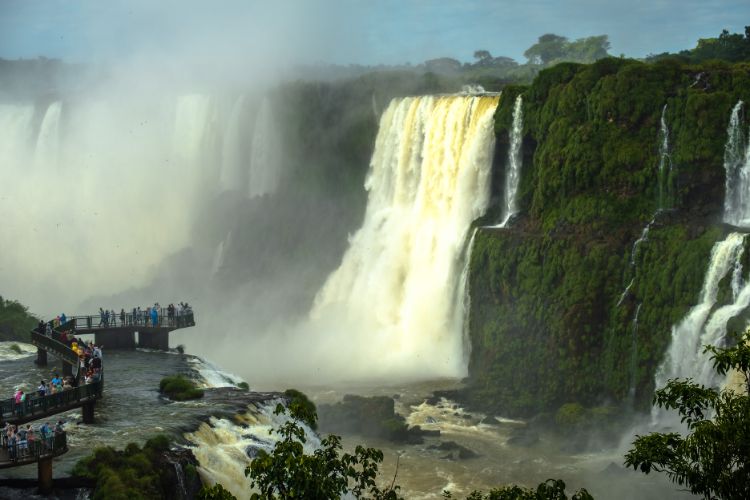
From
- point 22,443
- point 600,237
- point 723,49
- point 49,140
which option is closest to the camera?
point 22,443

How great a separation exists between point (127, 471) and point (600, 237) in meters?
23.7

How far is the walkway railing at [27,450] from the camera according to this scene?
21.3 metres

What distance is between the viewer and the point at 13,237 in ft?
231

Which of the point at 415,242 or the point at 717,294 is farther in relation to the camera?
the point at 415,242

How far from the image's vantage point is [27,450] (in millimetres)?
21438

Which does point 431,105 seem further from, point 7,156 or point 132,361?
point 7,156

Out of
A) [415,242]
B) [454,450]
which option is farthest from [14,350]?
[415,242]

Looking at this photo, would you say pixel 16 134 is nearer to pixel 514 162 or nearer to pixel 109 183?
pixel 109 183

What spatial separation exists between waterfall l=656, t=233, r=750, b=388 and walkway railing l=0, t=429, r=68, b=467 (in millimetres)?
21774

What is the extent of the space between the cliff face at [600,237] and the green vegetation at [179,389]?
43.7 ft

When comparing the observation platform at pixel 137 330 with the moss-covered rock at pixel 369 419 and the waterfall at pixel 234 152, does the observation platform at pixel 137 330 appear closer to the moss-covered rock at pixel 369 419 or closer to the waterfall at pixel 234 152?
the moss-covered rock at pixel 369 419

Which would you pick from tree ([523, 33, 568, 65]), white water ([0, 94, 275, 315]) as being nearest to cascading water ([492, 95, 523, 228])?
white water ([0, 94, 275, 315])

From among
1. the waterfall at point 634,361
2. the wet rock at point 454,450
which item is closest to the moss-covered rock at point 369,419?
the wet rock at point 454,450

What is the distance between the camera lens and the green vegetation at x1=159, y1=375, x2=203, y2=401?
3050 cm
